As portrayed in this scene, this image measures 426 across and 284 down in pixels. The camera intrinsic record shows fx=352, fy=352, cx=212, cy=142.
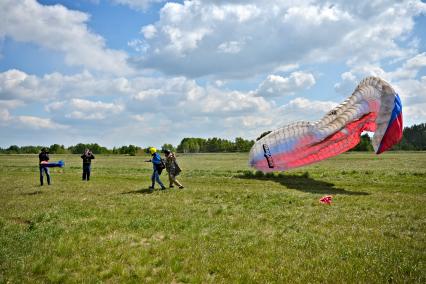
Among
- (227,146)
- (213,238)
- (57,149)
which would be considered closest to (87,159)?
(213,238)

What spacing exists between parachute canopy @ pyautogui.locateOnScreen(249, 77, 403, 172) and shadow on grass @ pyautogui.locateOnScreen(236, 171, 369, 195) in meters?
1.18

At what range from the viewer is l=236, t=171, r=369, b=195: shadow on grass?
62.9 ft

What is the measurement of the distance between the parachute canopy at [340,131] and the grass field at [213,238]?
15.7 feet

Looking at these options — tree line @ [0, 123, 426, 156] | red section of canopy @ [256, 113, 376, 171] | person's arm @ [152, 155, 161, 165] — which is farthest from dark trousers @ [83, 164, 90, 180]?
tree line @ [0, 123, 426, 156]

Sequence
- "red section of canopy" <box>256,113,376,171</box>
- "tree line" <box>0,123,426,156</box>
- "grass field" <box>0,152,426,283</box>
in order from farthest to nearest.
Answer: "tree line" <box>0,123,426,156</box> → "red section of canopy" <box>256,113,376,171</box> → "grass field" <box>0,152,426,283</box>

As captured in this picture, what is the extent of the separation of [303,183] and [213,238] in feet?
48.9

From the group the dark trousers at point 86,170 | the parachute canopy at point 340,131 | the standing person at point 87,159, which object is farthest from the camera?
the dark trousers at point 86,170

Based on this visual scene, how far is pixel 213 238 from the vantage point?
32.2ft

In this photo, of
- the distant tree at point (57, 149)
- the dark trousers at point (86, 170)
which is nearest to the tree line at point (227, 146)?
the distant tree at point (57, 149)

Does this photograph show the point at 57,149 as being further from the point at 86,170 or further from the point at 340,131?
the point at 340,131

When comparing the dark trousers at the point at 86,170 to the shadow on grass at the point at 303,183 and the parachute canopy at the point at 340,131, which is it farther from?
the parachute canopy at the point at 340,131

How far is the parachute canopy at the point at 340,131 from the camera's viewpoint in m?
20.0

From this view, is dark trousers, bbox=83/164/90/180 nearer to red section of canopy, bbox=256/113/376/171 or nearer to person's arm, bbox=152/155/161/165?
person's arm, bbox=152/155/161/165

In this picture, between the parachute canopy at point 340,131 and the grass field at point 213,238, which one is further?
the parachute canopy at point 340,131
